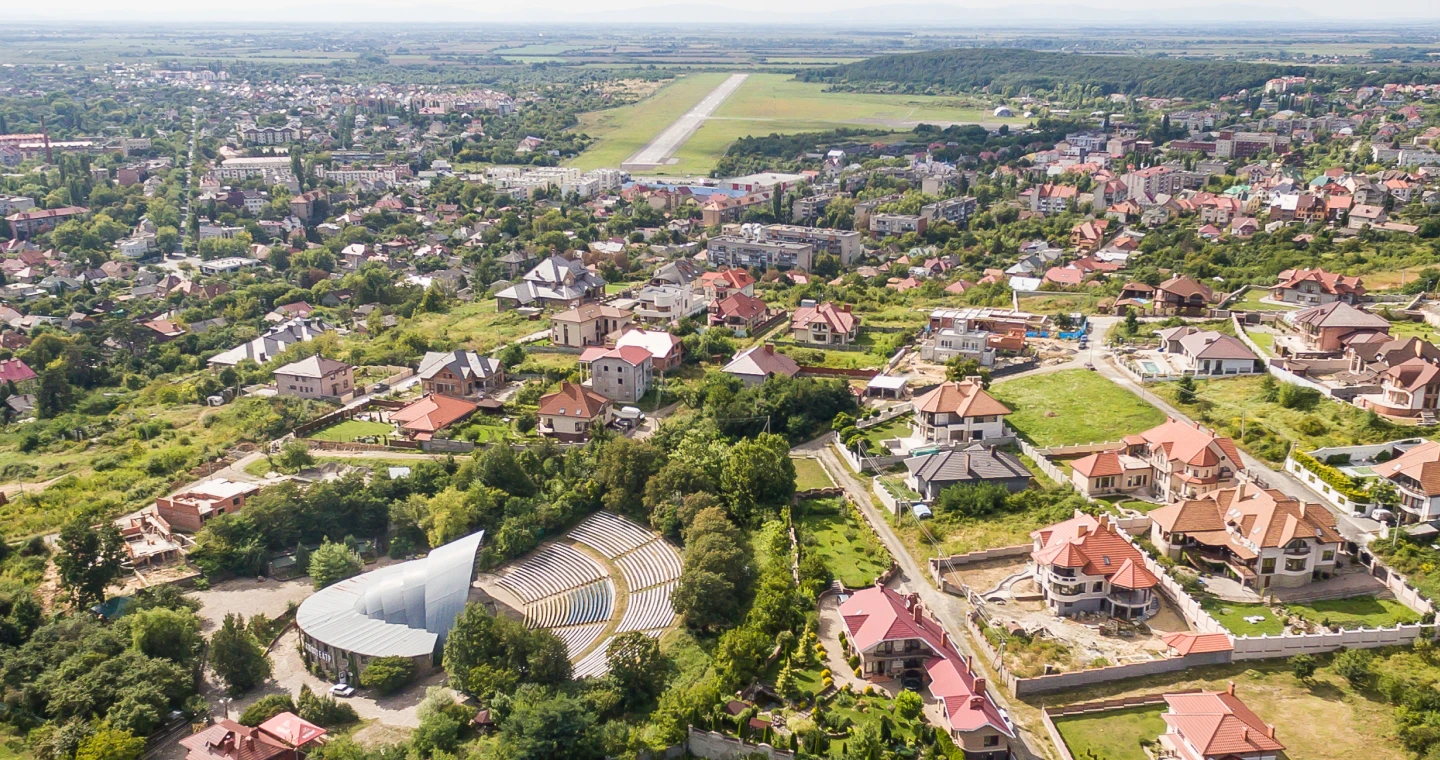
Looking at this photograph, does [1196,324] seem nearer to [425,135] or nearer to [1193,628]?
[1193,628]

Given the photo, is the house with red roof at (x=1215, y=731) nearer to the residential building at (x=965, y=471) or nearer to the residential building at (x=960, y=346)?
the residential building at (x=965, y=471)

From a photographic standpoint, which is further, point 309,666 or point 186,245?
point 186,245

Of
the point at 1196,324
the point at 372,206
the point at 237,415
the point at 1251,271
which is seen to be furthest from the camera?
the point at 372,206

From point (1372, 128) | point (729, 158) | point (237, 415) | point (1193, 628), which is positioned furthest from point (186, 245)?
point (1372, 128)

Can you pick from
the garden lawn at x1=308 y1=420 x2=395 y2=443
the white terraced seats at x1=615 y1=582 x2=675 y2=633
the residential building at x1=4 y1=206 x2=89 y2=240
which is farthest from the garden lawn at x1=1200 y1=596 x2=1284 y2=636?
the residential building at x1=4 y1=206 x2=89 y2=240

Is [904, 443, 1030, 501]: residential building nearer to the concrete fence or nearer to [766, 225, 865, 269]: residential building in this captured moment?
the concrete fence

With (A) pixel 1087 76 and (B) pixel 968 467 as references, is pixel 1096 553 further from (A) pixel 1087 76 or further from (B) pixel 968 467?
(A) pixel 1087 76

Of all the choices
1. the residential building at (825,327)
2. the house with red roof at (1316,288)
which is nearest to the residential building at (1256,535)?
the residential building at (825,327)
